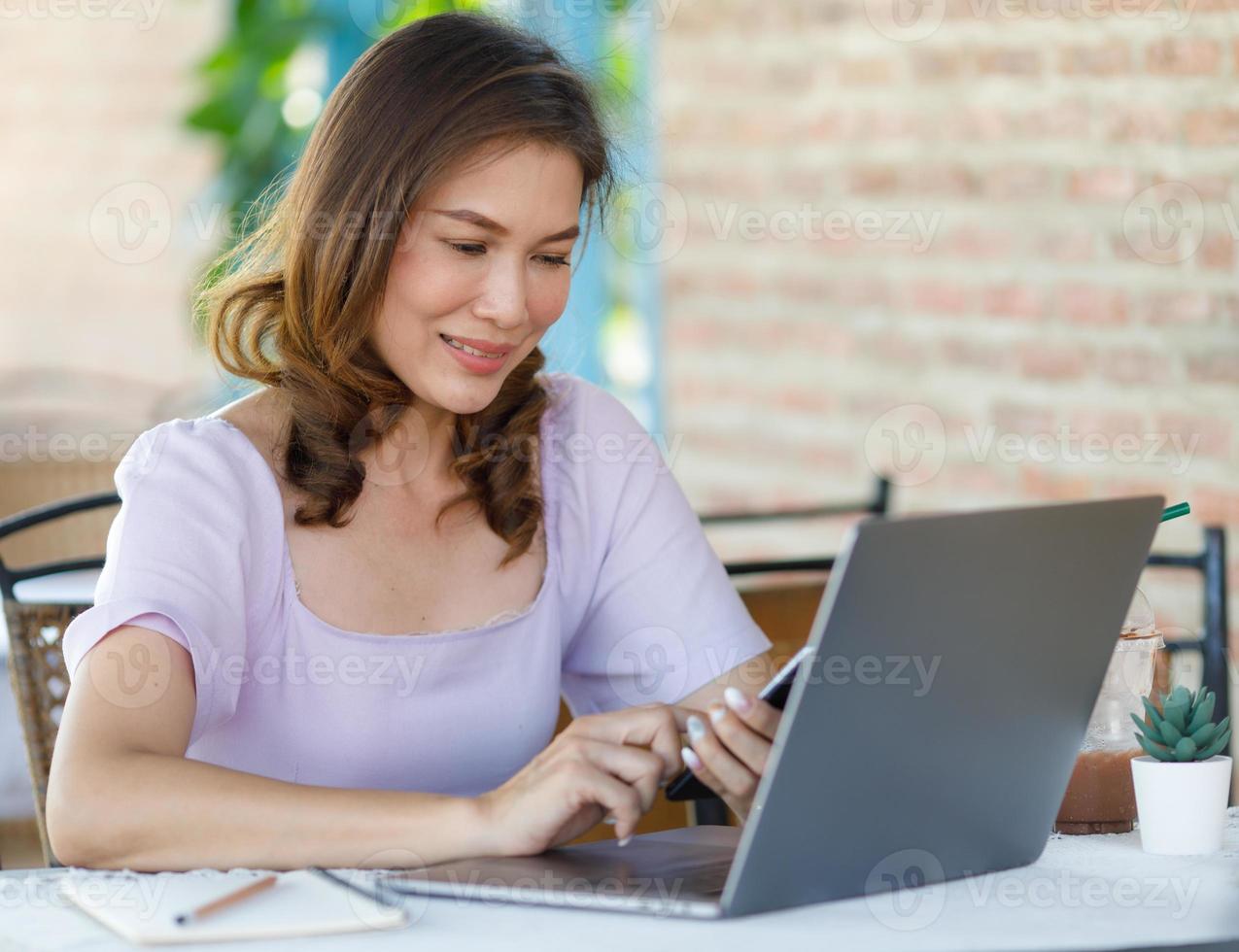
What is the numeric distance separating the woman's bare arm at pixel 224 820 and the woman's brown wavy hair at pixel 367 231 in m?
0.37

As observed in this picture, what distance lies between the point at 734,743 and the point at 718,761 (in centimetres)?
2

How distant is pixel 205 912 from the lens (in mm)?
1014

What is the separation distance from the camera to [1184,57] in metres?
2.35

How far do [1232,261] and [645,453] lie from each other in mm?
1012

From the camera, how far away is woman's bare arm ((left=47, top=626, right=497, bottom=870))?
3.77 ft

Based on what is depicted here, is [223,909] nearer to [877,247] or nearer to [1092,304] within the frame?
[1092,304]

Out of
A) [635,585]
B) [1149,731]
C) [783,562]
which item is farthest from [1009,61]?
[1149,731]

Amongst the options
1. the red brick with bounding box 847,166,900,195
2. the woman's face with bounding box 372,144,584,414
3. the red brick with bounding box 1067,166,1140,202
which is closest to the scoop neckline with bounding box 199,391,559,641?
the woman's face with bounding box 372,144,584,414

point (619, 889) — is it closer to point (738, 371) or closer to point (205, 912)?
point (205, 912)

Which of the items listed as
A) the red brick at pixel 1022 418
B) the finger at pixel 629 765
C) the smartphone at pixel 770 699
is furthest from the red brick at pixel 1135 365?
the finger at pixel 629 765

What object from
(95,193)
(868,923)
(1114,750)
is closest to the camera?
(868,923)

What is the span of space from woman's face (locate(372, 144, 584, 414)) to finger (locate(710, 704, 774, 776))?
440mm

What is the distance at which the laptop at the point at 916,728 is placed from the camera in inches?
38.4

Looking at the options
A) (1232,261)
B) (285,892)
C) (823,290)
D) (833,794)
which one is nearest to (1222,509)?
(1232,261)
